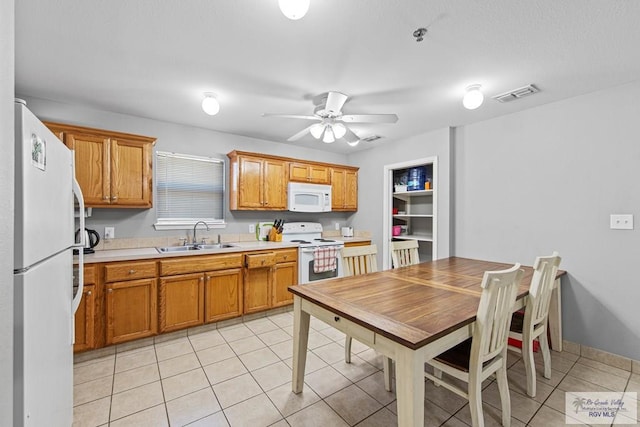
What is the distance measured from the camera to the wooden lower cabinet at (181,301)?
2.73m

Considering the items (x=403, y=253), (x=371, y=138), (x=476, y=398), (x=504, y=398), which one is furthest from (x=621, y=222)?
(x=371, y=138)

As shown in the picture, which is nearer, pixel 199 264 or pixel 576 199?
pixel 576 199

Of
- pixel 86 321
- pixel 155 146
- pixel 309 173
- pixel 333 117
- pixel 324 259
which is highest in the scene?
pixel 333 117

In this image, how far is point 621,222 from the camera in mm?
2303

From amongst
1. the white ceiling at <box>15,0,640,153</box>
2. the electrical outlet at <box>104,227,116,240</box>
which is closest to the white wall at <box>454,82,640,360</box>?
the white ceiling at <box>15,0,640,153</box>

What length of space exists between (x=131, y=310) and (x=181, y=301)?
16.7 inches

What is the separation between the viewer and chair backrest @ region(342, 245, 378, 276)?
2.50 metres

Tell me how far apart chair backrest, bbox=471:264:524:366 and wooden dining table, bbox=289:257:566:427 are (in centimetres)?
6

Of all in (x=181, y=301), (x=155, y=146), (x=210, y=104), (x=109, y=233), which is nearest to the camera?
(x=210, y=104)

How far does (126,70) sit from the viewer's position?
6.97 ft

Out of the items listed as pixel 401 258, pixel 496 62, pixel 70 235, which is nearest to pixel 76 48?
pixel 70 235

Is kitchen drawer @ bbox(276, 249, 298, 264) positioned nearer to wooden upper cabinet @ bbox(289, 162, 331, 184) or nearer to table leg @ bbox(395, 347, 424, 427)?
wooden upper cabinet @ bbox(289, 162, 331, 184)

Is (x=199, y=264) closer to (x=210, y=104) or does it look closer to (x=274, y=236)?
(x=274, y=236)

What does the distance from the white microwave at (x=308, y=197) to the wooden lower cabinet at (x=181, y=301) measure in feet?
5.32
